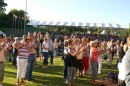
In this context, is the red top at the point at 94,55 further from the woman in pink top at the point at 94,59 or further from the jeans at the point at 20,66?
the jeans at the point at 20,66

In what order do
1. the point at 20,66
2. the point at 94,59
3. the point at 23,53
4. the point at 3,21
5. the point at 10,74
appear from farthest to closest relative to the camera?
1. the point at 3,21
2. the point at 10,74
3. the point at 94,59
4. the point at 23,53
5. the point at 20,66

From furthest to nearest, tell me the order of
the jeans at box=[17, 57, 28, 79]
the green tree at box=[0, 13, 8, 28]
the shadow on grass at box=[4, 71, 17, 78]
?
the green tree at box=[0, 13, 8, 28], the shadow on grass at box=[4, 71, 17, 78], the jeans at box=[17, 57, 28, 79]

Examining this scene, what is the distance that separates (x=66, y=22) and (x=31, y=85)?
27.3 meters

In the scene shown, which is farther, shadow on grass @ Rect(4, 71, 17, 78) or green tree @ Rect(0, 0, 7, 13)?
green tree @ Rect(0, 0, 7, 13)

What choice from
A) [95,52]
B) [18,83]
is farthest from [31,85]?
[95,52]

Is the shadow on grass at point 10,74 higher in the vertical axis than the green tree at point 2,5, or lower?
lower

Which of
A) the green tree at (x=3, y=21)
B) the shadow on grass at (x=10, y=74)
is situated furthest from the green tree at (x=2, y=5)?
the shadow on grass at (x=10, y=74)

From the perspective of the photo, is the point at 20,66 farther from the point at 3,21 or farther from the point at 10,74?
the point at 3,21

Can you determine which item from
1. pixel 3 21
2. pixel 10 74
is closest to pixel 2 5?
pixel 3 21

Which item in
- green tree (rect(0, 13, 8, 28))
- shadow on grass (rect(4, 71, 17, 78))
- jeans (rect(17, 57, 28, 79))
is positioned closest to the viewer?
jeans (rect(17, 57, 28, 79))

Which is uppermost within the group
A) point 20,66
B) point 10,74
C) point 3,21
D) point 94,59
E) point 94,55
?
point 3,21

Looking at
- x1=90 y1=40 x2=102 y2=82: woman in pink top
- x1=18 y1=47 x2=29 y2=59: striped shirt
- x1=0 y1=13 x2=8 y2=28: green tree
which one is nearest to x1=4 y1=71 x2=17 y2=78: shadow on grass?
x1=18 y1=47 x2=29 y2=59: striped shirt

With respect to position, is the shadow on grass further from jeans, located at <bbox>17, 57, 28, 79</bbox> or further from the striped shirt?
the striped shirt

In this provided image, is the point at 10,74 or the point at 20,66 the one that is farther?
the point at 10,74
